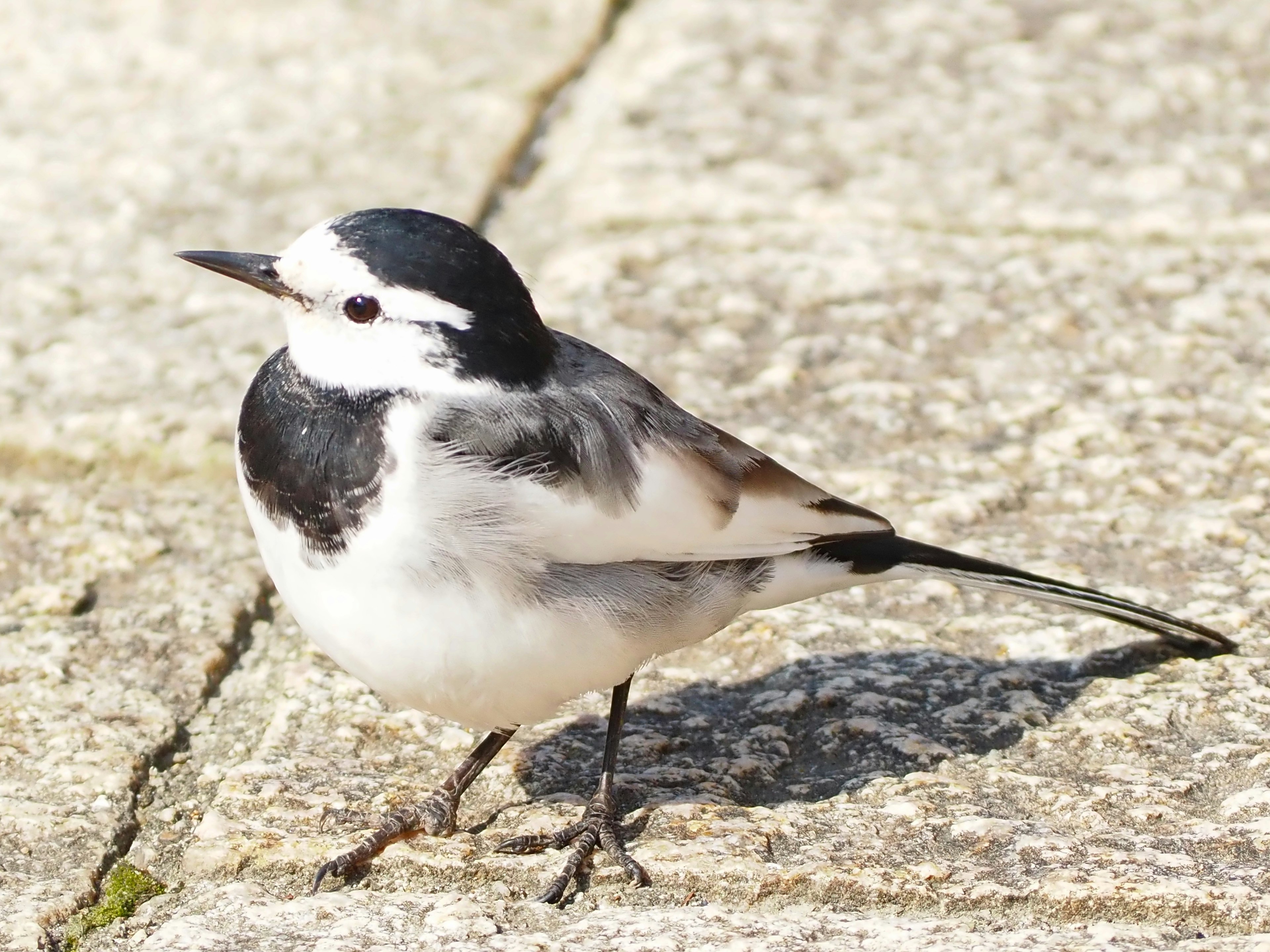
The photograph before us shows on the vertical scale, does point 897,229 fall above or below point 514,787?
above

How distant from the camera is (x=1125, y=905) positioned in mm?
2576

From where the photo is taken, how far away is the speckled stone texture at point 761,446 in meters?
2.75

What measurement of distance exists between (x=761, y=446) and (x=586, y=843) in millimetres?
1466

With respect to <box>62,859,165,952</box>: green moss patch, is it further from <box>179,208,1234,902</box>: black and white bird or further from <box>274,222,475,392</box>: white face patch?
<box>274,222,475,392</box>: white face patch

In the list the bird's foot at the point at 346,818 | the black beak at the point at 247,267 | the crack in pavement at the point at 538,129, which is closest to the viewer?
the bird's foot at the point at 346,818

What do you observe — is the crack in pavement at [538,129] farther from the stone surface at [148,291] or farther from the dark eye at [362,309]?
the dark eye at [362,309]

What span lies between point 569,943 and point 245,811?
0.70 metres

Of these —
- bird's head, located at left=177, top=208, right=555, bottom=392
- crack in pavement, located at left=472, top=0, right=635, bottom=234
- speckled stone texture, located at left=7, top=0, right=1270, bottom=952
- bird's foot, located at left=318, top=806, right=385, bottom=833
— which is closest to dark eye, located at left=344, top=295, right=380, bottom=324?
bird's head, located at left=177, top=208, right=555, bottom=392

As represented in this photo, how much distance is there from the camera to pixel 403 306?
305cm

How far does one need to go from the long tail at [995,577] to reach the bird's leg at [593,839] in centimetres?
57

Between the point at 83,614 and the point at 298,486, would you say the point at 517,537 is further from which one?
the point at 83,614

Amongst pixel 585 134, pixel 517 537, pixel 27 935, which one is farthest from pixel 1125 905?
pixel 585 134

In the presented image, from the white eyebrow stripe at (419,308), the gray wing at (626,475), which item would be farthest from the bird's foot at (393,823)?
the white eyebrow stripe at (419,308)

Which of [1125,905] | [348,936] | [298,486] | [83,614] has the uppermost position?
[298,486]
